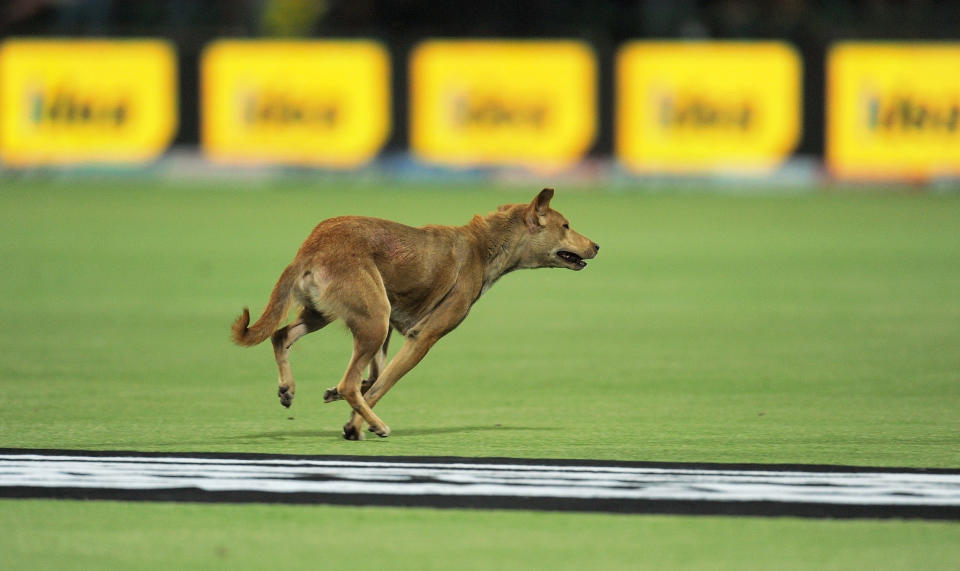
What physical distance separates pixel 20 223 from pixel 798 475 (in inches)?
741

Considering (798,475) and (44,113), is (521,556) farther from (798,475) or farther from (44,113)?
(44,113)

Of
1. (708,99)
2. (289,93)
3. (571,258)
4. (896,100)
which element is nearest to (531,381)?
→ (571,258)

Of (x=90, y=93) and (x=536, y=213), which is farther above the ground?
(x=90, y=93)

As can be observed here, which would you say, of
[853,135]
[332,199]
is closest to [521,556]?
[332,199]

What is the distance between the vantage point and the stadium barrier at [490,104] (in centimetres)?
3125

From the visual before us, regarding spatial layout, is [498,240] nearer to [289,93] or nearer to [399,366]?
[399,366]

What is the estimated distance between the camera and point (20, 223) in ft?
84.2

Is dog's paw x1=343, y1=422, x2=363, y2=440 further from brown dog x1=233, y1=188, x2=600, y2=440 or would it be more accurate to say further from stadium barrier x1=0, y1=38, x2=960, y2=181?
stadium barrier x1=0, y1=38, x2=960, y2=181

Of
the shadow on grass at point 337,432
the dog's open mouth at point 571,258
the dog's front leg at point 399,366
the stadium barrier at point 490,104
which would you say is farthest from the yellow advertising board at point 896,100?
the dog's front leg at point 399,366

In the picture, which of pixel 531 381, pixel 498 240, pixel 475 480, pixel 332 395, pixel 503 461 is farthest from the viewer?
pixel 531 381

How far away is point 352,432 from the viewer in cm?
986

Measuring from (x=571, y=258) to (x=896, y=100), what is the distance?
70.1ft

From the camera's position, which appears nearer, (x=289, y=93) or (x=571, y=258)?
(x=571, y=258)

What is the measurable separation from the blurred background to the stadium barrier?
0.10ft
